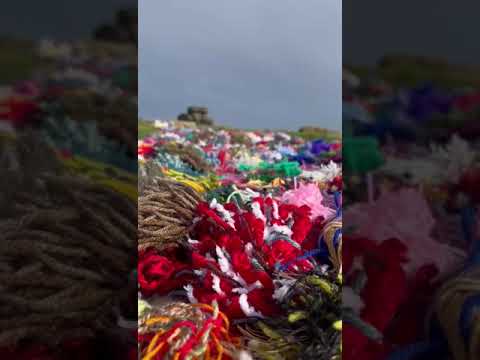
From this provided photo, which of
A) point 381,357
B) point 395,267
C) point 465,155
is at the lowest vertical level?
point 381,357

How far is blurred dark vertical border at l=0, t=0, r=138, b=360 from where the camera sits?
0.45 m

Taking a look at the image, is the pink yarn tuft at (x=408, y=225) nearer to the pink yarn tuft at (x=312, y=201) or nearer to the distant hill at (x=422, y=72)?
the distant hill at (x=422, y=72)

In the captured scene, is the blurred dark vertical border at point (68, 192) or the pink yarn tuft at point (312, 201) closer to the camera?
the blurred dark vertical border at point (68, 192)

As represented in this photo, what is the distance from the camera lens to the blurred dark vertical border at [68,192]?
0.45 meters

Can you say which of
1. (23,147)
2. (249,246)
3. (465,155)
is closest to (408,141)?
(465,155)

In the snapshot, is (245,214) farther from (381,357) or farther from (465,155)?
(465,155)

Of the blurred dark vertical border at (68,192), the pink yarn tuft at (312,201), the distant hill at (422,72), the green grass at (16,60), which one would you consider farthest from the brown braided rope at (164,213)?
the distant hill at (422,72)

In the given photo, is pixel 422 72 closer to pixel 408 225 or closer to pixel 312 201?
pixel 408 225

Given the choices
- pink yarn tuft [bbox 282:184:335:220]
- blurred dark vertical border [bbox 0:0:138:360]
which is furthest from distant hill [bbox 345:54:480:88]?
pink yarn tuft [bbox 282:184:335:220]

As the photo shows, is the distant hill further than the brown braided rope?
No

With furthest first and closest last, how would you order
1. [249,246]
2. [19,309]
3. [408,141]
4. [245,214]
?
[245,214]
[249,246]
[19,309]
[408,141]

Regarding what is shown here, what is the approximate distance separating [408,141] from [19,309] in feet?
1.59

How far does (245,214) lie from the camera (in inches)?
42.7

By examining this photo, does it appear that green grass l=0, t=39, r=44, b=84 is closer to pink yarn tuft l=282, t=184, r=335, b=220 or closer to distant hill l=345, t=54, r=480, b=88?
distant hill l=345, t=54, r=480, b=88
